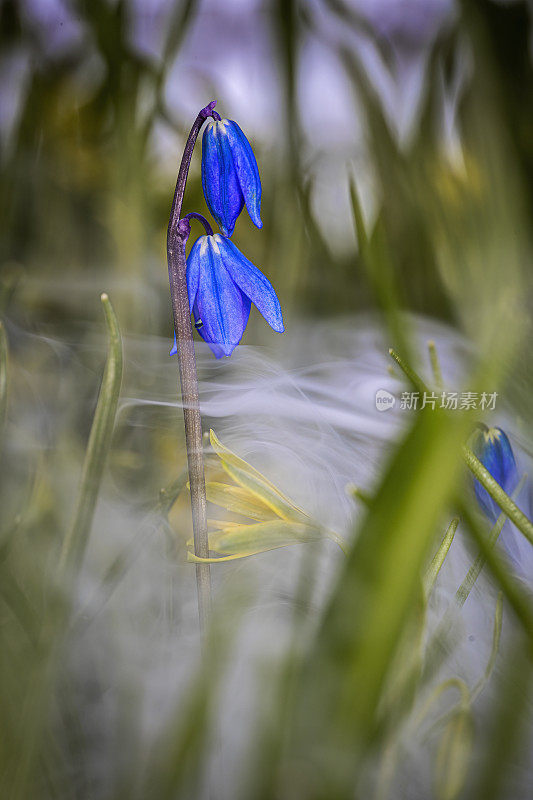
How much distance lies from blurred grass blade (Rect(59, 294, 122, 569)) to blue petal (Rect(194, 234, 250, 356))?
3 cm

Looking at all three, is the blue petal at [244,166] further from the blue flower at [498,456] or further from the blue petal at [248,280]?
the blue flower at [498,456]

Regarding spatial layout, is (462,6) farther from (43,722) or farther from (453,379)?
(43,722)

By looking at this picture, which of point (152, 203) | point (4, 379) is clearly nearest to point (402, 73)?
point (152, 203)

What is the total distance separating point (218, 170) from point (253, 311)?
0.29 feet

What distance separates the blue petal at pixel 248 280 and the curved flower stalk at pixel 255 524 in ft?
0.17

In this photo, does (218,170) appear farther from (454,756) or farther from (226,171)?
(454,756)

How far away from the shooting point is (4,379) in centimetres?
21

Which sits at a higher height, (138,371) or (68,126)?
(68,126)

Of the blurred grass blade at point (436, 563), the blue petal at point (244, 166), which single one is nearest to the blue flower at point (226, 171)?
the blue petal at point (244, 166)

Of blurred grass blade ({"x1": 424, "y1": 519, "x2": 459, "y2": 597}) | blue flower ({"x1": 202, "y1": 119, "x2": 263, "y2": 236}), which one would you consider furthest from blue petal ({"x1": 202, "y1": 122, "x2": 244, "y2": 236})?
blurred grass blade ({"x1": 424, "y1": 519, "x2": 459, "y2": 597})

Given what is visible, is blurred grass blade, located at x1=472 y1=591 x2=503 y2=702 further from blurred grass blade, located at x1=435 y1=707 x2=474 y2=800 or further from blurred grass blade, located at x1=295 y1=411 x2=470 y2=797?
blurred grass blade, located at x1=295 y1=411 x2=470 y2=797

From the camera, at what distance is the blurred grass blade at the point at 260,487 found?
0.18 metres

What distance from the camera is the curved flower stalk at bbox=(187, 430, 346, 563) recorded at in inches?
7.0

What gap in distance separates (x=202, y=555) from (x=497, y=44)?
0.29 metres
